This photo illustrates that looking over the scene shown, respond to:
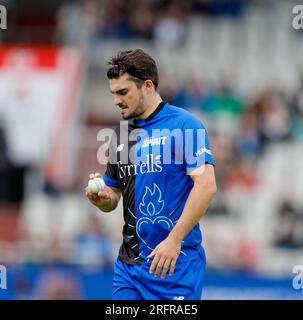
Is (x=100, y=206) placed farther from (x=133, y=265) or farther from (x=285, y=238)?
(x=285, y=238)

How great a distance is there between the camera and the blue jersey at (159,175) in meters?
7.67

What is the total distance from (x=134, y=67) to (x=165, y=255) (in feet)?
4.78

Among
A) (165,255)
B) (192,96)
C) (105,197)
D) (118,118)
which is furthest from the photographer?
(118,118)

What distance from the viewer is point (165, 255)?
288 inches

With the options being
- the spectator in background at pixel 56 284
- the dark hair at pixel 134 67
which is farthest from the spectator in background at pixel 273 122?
the dark hair at pixel 134 67

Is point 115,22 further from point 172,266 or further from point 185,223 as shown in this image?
point 172,266

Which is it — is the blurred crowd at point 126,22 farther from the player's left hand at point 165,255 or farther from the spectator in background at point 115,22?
the player's left hand at point 165,255

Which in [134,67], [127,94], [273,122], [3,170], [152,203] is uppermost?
[273,122]

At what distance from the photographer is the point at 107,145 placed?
28.5 feet

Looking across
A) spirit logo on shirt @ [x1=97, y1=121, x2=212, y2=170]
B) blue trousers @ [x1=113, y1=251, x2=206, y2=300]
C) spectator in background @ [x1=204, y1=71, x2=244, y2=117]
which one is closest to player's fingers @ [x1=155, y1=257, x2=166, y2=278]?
blue trousers @ [x1=113, y1=251, x2=206, y2=300]

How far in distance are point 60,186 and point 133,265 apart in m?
11.1

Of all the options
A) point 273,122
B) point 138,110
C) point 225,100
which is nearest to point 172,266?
point 138,110

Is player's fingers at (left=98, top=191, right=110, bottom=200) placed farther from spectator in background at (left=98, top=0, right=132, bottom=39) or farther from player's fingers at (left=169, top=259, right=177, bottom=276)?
spectator in background at (left=98, top=0, right=132, bottom=39)
